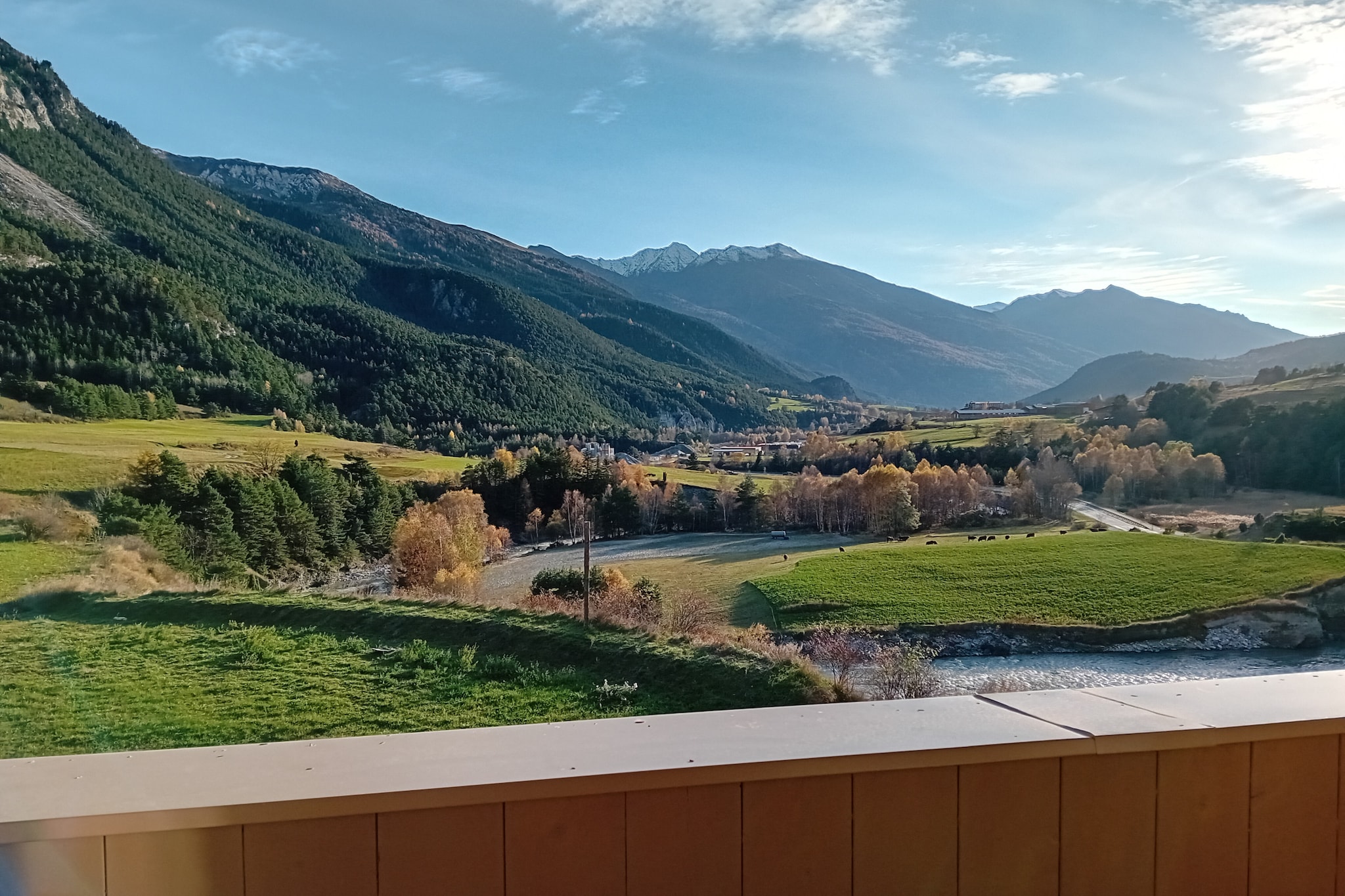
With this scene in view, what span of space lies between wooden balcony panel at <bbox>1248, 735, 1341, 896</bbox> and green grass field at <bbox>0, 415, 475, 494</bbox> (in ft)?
46.5

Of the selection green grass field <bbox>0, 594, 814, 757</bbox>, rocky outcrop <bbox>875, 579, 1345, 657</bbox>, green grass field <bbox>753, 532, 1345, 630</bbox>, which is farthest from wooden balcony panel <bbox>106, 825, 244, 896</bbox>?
green grass field <bbox>753, 532, 1345, 630</bbox>

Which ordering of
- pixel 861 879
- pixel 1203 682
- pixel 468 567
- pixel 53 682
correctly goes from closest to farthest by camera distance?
1. pixel 861 879
2. pixel 1203 682
3. pixel 53 682
4. pixel 468 567

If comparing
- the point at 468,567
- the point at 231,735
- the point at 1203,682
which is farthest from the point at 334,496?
the point at 1203,682

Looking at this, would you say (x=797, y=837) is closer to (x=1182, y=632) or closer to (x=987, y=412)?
(x=1182, y=632)

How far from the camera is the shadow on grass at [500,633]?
6.06 meters

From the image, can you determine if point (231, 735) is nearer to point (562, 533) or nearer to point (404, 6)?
point (404, 6)

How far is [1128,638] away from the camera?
44.1 feet

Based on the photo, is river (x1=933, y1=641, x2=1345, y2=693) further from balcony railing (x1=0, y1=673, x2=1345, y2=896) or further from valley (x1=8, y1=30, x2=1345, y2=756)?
A: balcony railing (x1=0, y1=673, x2=1345, y2=896)

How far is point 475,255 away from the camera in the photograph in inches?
5177

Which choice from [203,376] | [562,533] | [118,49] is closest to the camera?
[118,49]

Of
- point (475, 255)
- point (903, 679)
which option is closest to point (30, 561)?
A: point (903, 679)

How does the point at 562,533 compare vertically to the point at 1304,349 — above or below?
below

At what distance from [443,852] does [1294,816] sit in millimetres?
1264

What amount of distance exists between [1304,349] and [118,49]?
73.7 ft
